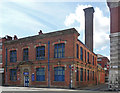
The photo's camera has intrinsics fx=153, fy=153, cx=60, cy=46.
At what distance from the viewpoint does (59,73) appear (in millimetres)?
25250

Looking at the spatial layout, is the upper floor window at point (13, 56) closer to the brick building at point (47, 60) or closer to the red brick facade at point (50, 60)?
the brick building at point (47, 60)

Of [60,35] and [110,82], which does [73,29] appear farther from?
[110,82]

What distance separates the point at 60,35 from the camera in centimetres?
2578

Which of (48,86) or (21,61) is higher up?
(21,61)

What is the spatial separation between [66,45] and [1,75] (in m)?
17.0

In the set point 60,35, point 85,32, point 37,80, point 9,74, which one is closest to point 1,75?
point 9,74

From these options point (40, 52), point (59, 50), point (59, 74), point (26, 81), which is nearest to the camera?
point (59, 74)

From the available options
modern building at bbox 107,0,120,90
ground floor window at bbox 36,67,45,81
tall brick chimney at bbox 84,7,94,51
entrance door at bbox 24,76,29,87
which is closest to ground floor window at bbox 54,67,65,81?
ground floor window at bbox 36,67,45,81

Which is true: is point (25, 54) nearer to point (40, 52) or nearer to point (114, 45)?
point (40, 52)

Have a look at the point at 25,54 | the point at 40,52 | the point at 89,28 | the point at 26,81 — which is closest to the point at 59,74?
the point at 40,52

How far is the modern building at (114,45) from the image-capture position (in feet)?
65.5

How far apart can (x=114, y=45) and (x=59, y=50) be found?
9.15 meters

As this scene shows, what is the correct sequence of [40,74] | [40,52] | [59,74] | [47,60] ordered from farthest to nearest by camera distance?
[40,52], [40,74], [47,60], [59,74]

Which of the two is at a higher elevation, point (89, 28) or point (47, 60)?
point (89, 28)
